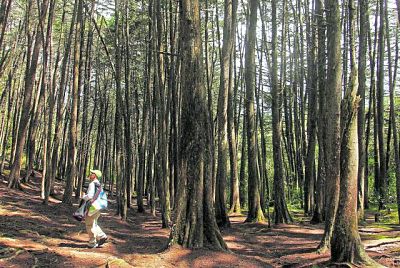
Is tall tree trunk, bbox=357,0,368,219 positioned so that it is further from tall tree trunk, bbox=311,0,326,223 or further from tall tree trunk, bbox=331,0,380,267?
tall tree trunk, bbox=331,0,380,267

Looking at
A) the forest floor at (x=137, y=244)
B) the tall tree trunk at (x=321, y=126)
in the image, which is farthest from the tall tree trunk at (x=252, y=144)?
the tall tree trunk at (x=321, y=126)

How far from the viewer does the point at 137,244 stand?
28.7ft

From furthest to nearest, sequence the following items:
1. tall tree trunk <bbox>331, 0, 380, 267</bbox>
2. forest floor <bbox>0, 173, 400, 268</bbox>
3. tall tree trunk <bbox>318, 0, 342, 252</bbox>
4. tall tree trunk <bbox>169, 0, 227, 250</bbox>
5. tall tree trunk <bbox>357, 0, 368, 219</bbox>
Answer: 1. tall tree trunk <bbox>357, 0, 368, 219</bbox>
2. tall tree trunk <bbox>318, 0, 342, 252</bbox>
3. tall tree trunk <bbox>169, 0, 227, 250</bbox>
4. tall tree trunk <bbox>331, 0, 380, 267</bbox>
5. forest floor <bbox>0, 173, 400, 268</bbox>

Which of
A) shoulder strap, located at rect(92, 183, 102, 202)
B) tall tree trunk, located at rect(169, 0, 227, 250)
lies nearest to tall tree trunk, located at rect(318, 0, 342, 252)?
tall tree trunk, located at rect(169, 0, 227, 250)

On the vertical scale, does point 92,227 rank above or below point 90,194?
below

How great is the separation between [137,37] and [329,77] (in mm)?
13559

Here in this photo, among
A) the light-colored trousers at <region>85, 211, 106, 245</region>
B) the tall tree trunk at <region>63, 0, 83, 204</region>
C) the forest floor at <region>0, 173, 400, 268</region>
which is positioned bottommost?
the forest floor at <region>0, 173, 400, 268</region>

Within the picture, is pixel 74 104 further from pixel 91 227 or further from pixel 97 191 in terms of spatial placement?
pixel 91 227

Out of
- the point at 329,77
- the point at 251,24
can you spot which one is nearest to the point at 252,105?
the point at 251,24

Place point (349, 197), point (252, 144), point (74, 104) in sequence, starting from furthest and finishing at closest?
point (74, 104) → point (252, 144) → point (349, 197)

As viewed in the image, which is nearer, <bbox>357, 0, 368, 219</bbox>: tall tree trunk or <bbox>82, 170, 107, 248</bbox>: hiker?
<bbox>82, 170, 107, 248</bbox>: hiker

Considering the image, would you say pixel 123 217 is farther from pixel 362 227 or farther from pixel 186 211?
pixel 362 227

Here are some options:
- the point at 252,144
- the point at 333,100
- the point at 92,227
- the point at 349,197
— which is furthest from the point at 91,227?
the point at 252,144

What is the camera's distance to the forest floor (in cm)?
629
